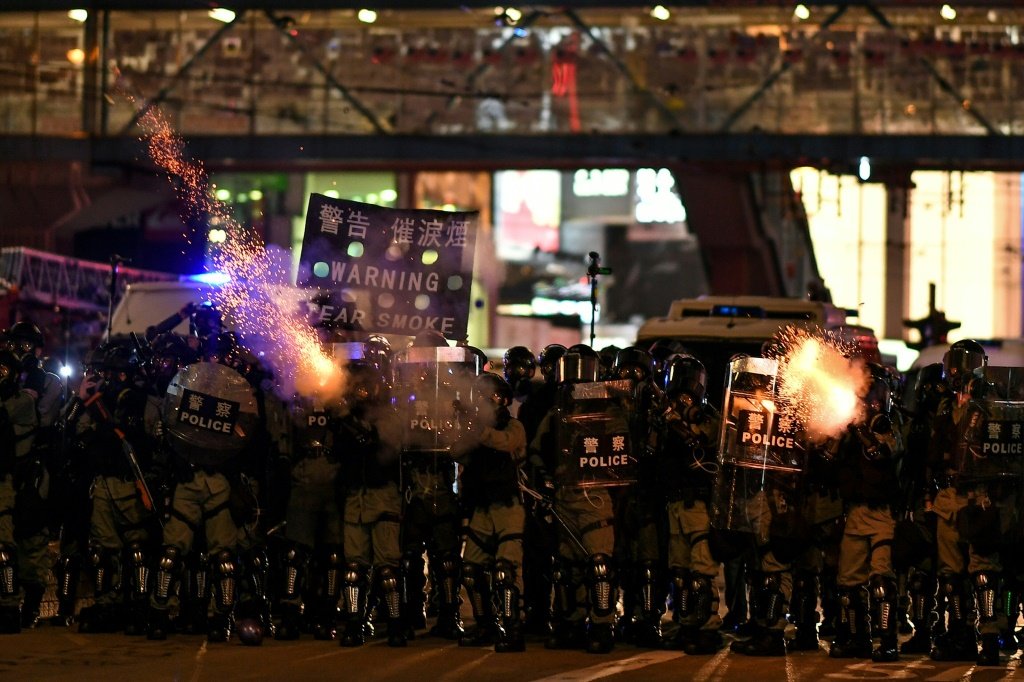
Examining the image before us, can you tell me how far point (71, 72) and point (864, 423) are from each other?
59.5 ft

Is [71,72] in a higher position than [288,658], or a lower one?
higher

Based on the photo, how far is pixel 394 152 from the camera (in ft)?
82.8

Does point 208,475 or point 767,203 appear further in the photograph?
point 767,203

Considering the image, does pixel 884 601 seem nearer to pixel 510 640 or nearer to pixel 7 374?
pixel 510 640

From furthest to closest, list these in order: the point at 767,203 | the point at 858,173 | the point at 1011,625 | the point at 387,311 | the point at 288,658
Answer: the point at 767,203
the point at 858,173
the point at 387,311
the point at 1011,625
the point at 288,658

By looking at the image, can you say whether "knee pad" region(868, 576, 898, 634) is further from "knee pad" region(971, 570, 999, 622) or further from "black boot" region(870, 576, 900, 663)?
"knee pad" region(971, 570, 999, 622)

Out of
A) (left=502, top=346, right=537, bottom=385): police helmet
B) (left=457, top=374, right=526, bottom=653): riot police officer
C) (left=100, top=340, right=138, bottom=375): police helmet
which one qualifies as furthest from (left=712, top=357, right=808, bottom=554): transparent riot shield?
(left=100, top=340, right=138, bottom=375): police helmet

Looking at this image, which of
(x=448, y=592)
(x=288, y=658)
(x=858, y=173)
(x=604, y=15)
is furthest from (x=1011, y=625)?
(x=604, y=15)

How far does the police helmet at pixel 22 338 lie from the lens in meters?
11.6

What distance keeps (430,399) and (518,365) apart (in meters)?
1.03

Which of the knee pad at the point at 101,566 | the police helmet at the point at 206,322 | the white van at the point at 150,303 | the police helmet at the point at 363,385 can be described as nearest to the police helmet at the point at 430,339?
the police helmet at the point at 363,385

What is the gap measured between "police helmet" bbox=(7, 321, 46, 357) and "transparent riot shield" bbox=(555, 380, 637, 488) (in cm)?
369

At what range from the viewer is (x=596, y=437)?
11.1 meters

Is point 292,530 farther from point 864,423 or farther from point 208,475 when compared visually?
point 864,423
